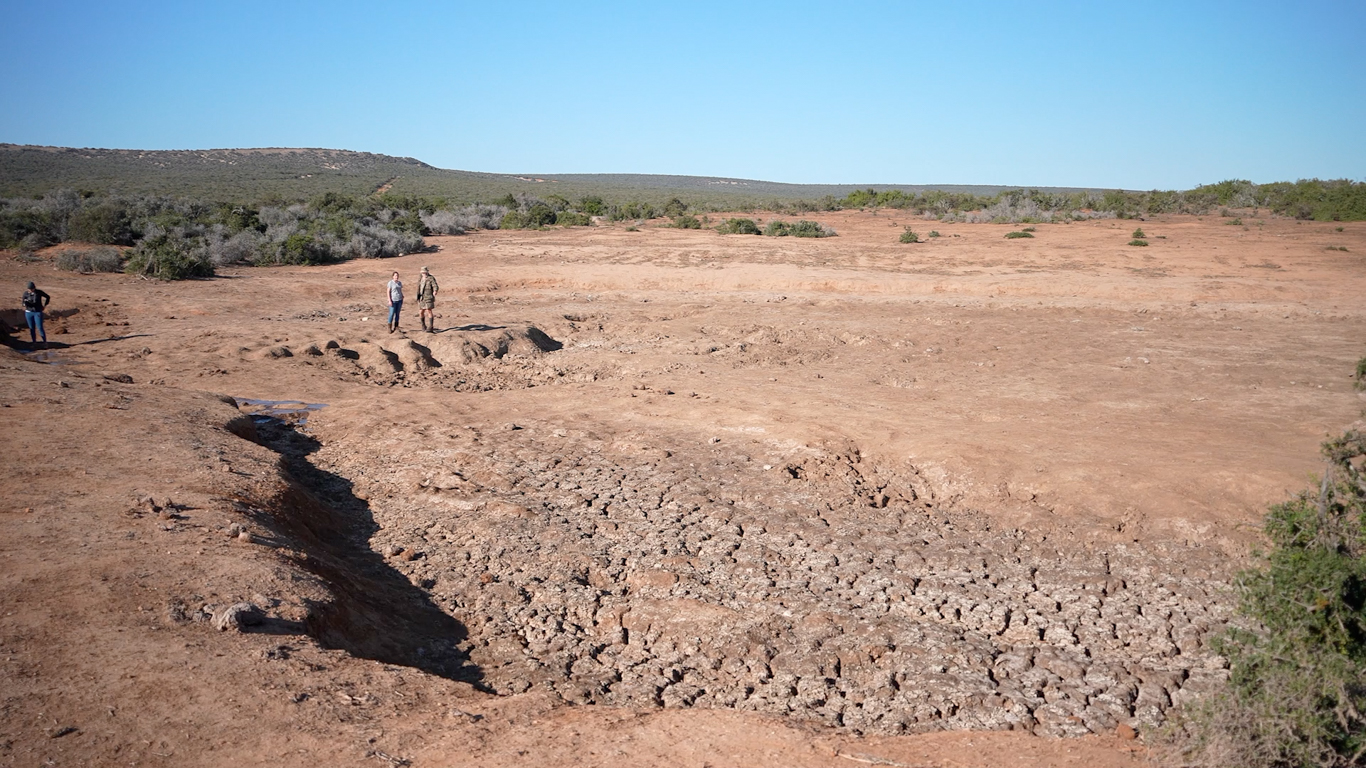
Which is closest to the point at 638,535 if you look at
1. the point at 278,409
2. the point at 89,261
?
the point at 278,409

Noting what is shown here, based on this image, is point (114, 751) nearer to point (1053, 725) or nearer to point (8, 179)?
point (1053, 725)

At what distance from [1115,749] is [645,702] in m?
2.50

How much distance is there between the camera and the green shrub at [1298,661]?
3.53m

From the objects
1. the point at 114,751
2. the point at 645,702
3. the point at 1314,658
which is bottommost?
the point at 645,702

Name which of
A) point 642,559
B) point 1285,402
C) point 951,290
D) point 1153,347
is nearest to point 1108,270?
point 951,290

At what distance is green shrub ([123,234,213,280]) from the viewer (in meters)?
20.6

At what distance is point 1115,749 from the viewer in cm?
426

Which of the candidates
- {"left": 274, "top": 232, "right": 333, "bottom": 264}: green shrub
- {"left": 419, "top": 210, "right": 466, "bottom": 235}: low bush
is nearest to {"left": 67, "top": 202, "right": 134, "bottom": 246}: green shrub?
{"left": 274, "top": 232, "right": 333, "bottom": 264}: green shrub

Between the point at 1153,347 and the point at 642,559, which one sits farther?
the point at 1153,347

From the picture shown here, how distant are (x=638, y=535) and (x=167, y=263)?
1833cm

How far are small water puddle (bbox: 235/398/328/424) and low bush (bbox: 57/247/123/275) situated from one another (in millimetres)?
12997

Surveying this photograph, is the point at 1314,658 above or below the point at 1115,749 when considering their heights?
above

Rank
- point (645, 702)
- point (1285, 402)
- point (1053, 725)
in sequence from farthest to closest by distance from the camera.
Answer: point (1285, 402), point (645, 702), point (1053, 725)

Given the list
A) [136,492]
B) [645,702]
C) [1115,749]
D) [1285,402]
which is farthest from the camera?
[1285,402]
